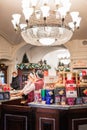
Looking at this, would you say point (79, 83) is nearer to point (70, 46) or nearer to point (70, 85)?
point (70, 85)

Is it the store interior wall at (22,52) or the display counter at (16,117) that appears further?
the store interior wall at (22,52)

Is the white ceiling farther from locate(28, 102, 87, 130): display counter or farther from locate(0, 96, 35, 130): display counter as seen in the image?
locate(28, 102, 87, 130): display counter

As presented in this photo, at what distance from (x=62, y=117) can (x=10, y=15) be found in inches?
223

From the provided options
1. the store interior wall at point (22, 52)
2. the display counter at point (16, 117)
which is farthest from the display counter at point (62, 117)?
the store interior wall at point (22, 52)

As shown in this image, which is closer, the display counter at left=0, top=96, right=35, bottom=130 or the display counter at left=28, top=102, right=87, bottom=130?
the display counter at left=28, top=102, right=87, bottom=130

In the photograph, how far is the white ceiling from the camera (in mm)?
8295

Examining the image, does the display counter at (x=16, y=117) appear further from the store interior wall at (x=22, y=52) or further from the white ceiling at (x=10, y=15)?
the store interior wall at (x=22, y=52)

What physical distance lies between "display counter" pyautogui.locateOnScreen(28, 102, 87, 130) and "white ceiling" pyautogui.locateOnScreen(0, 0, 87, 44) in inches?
181

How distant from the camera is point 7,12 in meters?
9.01

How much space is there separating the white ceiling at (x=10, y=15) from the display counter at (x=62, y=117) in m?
4.58

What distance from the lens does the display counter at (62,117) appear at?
444cm

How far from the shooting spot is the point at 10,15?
922cm

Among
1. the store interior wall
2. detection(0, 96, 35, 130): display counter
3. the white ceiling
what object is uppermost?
the white ceiling

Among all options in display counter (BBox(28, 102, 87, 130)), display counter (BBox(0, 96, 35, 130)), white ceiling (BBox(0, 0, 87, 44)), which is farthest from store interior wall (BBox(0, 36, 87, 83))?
display counter (BBox(28, 102, 87, 130))
